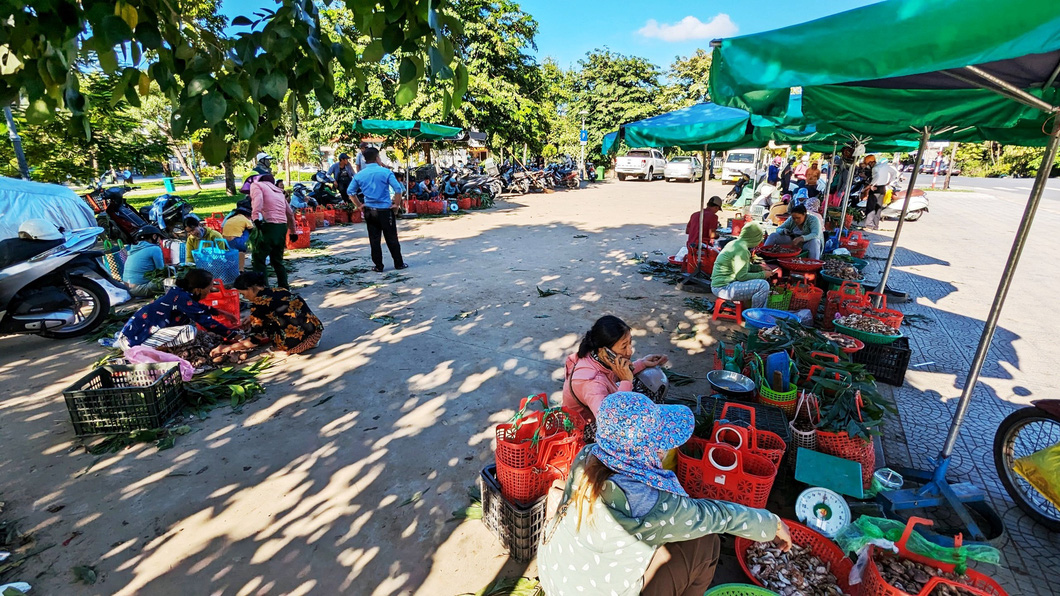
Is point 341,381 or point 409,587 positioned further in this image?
point 341,381

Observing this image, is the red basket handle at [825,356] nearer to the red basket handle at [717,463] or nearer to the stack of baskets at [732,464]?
the stack of baskets at [732,464]

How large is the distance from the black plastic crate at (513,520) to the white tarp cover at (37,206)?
6916mm

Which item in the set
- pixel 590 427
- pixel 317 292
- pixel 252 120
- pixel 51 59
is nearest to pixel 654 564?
pixel 590 427

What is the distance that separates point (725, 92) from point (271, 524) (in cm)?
362

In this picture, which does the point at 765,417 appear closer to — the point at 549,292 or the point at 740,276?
the point at 740,276

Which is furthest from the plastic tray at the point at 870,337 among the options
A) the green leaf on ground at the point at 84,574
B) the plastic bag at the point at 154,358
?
the plastic bag at the point at 154,358

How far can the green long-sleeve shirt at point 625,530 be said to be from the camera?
5.57 feet

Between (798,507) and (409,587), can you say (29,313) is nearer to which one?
(409,587)

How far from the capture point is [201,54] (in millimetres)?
1706

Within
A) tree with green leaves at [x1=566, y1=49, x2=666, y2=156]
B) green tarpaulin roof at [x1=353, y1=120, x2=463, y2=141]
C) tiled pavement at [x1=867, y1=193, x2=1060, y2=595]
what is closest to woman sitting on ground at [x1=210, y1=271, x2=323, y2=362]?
tiled pavement at [x1=867, y1=193, x2=1060, y2=595]

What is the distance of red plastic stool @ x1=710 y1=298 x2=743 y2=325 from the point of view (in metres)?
5.80

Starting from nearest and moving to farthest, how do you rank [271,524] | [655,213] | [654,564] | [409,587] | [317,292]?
[654,564] → [409,587] → [271,524] → [317,292] → [655,213]

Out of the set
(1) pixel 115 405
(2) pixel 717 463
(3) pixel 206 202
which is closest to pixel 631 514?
(2) pixel 717 463

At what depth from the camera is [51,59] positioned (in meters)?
1.61
